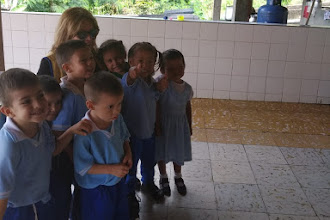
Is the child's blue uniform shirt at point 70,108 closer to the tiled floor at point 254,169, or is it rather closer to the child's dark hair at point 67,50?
the child's dark hair at point 67,50

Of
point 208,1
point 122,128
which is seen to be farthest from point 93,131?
point 208,1

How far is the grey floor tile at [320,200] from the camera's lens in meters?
2.31

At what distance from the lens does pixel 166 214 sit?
222 centimetres

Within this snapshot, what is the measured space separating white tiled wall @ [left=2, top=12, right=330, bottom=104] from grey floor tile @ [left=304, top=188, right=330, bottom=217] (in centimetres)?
259

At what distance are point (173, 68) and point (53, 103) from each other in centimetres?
91

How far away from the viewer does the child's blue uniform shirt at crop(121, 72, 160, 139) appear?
6.27ft

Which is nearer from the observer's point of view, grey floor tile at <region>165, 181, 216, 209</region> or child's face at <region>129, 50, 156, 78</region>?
child's face at <region>129, 50, 156, 78</region>

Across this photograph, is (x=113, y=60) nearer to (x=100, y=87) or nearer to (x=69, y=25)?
(x=69, y=25)

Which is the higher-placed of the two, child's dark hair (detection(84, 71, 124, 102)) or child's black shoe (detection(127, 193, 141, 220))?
child's dark hair (detection(84, 71, 124, 102))

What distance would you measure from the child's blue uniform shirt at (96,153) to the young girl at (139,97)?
39cm

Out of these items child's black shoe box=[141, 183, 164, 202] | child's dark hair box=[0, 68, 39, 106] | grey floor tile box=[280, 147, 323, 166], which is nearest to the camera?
child's dark hair box=[0, 68, 39, 106]

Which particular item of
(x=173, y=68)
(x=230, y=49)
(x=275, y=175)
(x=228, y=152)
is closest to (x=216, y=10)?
(x=230, y=49)

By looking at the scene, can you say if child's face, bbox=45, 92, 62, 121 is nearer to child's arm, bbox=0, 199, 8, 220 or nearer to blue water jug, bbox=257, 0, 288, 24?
child's arm, bbox=0, 199, 8, 220

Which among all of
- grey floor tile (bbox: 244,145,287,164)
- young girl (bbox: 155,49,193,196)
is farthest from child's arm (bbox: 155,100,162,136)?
grey floor tile (bbox: 244,145,287,164)
